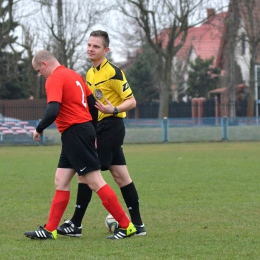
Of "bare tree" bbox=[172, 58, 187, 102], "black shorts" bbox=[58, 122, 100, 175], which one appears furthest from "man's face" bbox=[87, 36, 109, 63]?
"bare tree" bbox=[172, 58, 187, 102]

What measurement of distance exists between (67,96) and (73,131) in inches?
12.9

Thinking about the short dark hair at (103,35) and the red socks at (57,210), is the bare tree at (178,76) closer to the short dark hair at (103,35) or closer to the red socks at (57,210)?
the short dark hair at (103,35)

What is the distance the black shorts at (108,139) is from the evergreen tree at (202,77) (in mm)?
53388

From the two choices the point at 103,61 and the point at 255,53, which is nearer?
the point at 103,61

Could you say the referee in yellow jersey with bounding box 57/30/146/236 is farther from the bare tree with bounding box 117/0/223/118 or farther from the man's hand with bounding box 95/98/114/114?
the bare tree with bounding box 117/0/223/118

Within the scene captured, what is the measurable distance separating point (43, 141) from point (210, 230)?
21410mm

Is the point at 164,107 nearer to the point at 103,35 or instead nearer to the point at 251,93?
the point at 251,93

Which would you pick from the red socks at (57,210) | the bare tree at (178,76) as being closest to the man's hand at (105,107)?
the red socks at (57,210)

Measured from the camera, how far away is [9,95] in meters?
48.3

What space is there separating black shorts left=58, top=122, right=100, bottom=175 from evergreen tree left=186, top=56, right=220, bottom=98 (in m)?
53.8

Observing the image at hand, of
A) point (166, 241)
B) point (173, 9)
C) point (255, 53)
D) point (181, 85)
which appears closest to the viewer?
point (166, 241)

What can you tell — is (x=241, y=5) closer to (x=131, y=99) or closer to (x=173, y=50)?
(x=173, y=50)

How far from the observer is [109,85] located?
257 inches

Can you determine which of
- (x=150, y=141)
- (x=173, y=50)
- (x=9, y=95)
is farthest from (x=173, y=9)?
(x=9, y=95)
